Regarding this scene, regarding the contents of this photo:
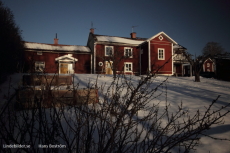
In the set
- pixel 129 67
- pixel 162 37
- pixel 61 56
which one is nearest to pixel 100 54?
pixel 129 67

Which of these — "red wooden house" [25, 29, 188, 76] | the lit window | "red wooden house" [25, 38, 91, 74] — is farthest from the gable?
"red wooden house" [25, 38, 91, 74]

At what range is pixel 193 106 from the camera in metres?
5.02

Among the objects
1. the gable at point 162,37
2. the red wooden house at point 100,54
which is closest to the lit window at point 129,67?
the red wooden house at point 100,54

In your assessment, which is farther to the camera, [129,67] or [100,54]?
[129,67]

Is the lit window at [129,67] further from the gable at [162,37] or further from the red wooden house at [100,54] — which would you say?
the gable at [162,37]

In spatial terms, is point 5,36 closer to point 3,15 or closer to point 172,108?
point 3,15

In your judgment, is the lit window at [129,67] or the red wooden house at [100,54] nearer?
the red wooden house at [100,54]

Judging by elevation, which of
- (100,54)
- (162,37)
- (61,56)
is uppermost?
(162,37)

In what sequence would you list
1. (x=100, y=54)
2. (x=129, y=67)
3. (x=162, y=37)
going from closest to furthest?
1. (x=100, y=54)
2. (x=162, y=37)
3. (x=129, y=67)

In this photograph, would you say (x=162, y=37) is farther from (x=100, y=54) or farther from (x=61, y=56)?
(x=61, y=56)

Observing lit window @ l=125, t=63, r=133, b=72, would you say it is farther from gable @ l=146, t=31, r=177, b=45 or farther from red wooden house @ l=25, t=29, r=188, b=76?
gable @ l=146, t=31, r=177, b=45

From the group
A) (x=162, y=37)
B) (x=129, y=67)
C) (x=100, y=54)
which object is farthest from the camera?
(x=129, y=67)

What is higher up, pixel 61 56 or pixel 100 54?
pixel 100 54

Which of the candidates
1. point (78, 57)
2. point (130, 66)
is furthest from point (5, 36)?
point (130, 66)
